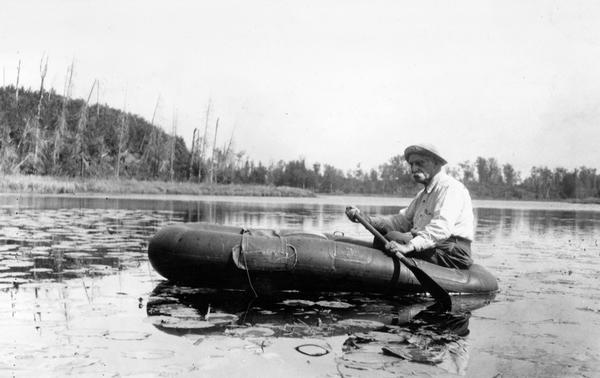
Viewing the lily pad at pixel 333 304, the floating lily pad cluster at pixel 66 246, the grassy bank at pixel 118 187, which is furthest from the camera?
A: the grassy bank at pixel 118 187

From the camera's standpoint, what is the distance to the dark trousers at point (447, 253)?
21.3 feet

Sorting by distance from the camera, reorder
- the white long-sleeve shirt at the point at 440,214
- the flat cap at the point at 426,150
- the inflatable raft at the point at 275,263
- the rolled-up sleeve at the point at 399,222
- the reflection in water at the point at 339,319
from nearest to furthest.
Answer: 1. the reflection in water at the point at 339,319
2. the inflatable raft at the point at 275,263
3. the white long-sleeve shirt at the point at 440,214
4. the flat cap at the point at 426,150
5. the rolled-up sleeve at the point at 399,222

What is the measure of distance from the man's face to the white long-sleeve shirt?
64mm

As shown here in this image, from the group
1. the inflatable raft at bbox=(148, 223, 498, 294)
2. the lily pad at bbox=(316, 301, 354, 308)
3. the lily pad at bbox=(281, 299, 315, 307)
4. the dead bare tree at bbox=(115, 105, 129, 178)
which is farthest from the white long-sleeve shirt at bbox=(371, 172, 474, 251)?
the dead bare tree at bbox=(115, 105, 129, 178)

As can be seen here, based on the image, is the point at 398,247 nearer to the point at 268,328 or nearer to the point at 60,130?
the point at 268,328

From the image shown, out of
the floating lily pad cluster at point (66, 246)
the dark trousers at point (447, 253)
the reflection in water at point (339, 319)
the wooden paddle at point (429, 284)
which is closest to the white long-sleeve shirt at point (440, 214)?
the dark trousers at point (447, 253)

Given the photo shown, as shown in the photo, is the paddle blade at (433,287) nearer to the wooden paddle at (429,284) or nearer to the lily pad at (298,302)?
the wooden paddle at (429,284)

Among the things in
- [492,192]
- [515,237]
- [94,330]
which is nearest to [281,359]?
[94,330]

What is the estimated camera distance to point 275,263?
5.90m

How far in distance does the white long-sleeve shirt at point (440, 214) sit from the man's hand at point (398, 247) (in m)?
0.06

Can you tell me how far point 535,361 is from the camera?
12.9ft

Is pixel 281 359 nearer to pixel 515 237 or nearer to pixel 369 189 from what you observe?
pixel 515 237

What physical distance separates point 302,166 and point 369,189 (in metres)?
16.8

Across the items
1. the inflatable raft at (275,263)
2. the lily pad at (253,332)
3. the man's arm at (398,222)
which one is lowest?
the lily pad at (253,332)
